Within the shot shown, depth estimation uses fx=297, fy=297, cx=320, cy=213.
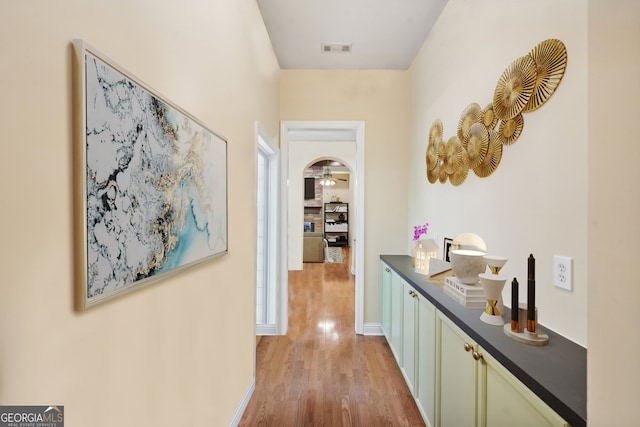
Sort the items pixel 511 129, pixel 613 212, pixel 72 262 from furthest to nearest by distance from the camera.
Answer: pixel 511 129 → pixel 72 262 → pixel 613 212

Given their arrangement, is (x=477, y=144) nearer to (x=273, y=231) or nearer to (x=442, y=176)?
(x=442, y=176)

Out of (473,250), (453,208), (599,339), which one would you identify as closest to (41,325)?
(599,339)

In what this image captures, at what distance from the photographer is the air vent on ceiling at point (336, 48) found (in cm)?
282

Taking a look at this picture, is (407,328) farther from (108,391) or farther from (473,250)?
(108,391)

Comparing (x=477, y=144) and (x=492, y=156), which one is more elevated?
(x=477, y=144)

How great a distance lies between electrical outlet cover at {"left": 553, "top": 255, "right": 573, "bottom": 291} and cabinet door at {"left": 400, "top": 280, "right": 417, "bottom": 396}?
0.87 m

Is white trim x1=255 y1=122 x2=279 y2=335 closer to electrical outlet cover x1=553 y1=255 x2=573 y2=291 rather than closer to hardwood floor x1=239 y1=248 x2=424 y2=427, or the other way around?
hardwood floor x1=239 y1=248 x2=424 y2=427

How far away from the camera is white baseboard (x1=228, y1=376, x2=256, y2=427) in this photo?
1.78 metres

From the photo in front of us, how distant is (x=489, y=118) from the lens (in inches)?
66.4

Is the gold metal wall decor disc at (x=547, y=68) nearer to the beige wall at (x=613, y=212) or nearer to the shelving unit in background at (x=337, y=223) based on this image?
the beige wall at (x=613, y=212)

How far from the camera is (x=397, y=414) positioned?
1951 mm

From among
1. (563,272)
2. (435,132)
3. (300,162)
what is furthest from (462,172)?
(300,162)

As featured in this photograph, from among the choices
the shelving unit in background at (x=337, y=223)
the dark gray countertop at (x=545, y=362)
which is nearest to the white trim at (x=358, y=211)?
the dark gray countertop at (x=545, y=362)

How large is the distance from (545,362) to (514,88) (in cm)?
122
